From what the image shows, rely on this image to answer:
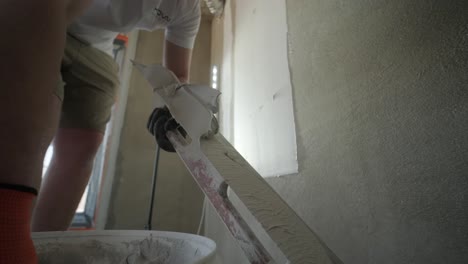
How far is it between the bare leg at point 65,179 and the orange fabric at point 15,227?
49 cm

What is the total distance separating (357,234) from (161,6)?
852 millimetres

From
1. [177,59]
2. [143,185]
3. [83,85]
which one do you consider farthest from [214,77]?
[83,85]

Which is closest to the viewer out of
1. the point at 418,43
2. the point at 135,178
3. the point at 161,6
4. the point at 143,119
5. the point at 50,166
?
the point at 418,43

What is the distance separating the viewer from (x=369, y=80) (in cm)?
43

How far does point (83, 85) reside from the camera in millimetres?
798

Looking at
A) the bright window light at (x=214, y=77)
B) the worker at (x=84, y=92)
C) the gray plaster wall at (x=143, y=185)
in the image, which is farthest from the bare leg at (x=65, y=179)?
the bright window light at (x=214, y=77)

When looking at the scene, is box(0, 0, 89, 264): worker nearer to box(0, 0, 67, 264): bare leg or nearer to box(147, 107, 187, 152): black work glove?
box(0, 0, 67, 264): bare leg

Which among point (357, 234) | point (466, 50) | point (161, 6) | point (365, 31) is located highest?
point (161, 6)

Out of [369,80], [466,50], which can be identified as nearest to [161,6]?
[369,80]

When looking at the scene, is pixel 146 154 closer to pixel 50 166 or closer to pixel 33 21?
pixel 50 166

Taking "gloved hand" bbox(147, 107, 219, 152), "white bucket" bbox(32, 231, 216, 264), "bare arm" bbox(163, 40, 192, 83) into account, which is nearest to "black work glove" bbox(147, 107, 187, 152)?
"gloved hand" bbox(147, 107, 219, 152)

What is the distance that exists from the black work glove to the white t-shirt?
36 cm

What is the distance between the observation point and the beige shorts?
766 millimetres

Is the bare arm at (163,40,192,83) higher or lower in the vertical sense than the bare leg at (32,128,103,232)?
higher
